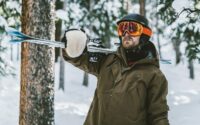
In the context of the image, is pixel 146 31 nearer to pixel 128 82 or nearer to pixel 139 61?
pixel 139 61

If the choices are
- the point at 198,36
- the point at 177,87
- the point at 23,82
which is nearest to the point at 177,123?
the point at 198,36

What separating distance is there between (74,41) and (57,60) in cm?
2436

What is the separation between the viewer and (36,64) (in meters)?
6.01

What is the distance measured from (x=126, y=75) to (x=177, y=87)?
2154 cm

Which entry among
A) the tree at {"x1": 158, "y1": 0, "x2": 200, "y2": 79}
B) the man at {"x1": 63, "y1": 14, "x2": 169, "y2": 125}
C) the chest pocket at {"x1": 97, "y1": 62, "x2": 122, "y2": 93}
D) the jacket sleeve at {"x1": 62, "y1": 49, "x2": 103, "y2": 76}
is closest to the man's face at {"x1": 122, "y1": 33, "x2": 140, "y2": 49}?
the man at {"x1": 63, "y1": 14, "x2": 169, "y2": 125}

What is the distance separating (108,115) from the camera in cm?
349

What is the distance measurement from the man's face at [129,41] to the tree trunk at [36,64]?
8.37 feet

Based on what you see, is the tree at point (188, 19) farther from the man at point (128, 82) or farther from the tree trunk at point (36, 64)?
the man at point (128, 82)

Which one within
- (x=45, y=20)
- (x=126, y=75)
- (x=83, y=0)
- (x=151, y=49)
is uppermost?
(x=83, y=0)

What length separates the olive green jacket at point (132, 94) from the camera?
3455 mm

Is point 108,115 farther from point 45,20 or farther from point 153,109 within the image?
point 45,20

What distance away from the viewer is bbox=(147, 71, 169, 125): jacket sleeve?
3471mm

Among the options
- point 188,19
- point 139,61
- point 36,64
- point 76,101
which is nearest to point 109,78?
point 139,61

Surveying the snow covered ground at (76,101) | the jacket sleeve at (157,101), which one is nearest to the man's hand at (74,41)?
the jacket sleeve at (157,101)
